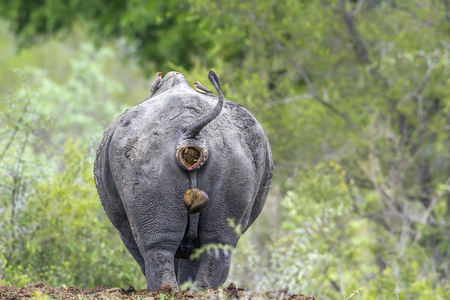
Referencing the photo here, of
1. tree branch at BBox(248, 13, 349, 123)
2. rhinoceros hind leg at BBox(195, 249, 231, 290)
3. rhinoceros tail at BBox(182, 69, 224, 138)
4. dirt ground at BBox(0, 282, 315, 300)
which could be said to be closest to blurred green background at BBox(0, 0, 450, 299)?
tree branch at BBox(248, 13, 349, 123)

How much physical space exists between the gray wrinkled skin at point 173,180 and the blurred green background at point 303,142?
3531mm

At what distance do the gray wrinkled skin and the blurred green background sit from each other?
3531 mm

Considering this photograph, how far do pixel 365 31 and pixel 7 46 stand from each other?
100 ft

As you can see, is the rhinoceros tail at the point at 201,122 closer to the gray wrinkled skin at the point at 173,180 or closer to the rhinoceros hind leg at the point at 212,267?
the gray wrinkled skin at the point at 173,180

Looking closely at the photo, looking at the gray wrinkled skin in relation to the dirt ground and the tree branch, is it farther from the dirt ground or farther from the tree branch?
the tree branch

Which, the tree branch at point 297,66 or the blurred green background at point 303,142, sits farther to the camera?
the tree branch at point 297,66

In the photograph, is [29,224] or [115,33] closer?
[29,224]

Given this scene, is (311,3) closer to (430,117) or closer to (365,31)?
(365,31)

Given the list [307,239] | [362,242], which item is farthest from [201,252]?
[362,242]

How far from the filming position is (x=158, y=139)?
4.91 metres

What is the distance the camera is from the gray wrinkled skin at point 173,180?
4.88m

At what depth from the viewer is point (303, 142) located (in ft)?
51.8

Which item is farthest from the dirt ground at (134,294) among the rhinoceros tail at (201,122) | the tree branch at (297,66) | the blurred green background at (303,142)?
the tree branch at (297,66)

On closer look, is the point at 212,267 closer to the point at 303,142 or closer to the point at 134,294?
the point at 134,294
